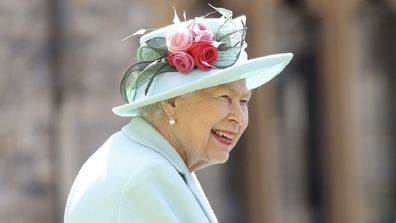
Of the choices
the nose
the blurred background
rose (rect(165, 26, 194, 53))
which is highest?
rose (rect(165, 26, 194, 53))

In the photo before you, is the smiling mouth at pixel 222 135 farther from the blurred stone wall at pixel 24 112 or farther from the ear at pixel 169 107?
the blurred stone wall at pixel 24 112

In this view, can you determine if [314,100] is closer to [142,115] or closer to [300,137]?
[300,137]

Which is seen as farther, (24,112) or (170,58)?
(24,112)

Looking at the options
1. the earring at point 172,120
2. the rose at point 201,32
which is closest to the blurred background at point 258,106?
the rose at point 201,32

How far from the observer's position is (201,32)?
3361mm

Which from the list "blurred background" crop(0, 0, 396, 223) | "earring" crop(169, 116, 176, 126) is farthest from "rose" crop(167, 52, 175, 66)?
"blurred background" crop(0, 0, 396, 223)

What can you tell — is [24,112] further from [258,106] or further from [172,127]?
[172,127]

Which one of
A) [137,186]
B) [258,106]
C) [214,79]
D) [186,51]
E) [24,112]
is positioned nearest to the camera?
[137,186]

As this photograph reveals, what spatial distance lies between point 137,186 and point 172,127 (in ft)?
0.81

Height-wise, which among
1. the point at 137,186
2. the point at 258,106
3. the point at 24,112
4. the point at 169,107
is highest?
the point at 169,107

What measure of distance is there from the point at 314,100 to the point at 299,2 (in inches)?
21.0

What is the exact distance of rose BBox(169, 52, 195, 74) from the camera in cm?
328

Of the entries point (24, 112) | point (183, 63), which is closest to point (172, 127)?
point (183, 63)

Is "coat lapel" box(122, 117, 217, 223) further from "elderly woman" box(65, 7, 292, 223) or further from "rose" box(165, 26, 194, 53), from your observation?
"rose" box(165, 26, 194, 53)
